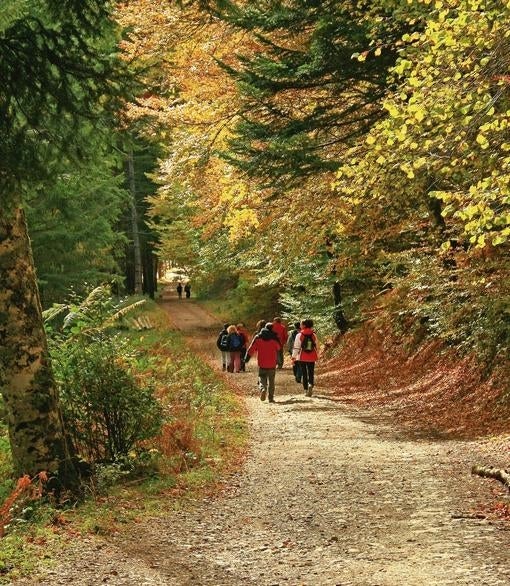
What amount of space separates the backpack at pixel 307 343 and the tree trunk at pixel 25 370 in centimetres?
1125

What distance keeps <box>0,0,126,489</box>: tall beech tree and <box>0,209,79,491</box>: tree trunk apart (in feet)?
0.03

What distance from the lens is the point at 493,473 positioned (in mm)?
9062

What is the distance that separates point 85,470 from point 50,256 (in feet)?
44.8

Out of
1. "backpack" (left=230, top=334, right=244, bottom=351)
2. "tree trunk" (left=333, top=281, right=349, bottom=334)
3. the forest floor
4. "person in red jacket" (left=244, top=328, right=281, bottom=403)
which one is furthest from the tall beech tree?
"tree trunk" (left=333, top=281, right=349, bottom=334)

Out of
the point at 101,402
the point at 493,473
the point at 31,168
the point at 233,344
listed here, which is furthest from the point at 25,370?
the point at 233,344

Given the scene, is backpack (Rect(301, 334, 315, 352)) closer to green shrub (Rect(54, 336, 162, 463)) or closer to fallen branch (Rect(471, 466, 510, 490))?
green shrub (Rect(54, 336, 162, 463))

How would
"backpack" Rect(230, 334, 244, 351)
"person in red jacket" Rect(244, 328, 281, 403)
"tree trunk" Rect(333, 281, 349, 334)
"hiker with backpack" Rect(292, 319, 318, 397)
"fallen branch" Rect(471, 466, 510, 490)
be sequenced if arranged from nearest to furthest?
1. "fallen branch" Rect(471, 466, 510, 490)
2. "person in red jacket" Rect(244, 328, 281, 403)
3. "hiker with backpack" Rect(292, 319, 318, 397)
4. "backpack" Rect(230, 334, 244, 351)
5. "tree trunk" Rect(333, 281, 349, 334)

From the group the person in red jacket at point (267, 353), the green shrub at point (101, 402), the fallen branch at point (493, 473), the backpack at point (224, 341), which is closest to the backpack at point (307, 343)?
the person in red jacket at point (267, 353)

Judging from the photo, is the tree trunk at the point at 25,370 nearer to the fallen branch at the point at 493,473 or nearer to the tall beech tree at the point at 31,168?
the tall beech tree at the point at 31,168

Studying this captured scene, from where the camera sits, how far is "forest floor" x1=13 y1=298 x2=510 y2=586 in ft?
20.1

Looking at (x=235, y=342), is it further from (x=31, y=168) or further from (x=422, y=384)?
(x=31, y=168)

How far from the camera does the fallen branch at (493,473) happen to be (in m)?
8.68

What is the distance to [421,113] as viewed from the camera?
7.46 meters

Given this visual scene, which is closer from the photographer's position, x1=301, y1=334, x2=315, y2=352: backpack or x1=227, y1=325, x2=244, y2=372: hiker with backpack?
x1=301, y1=334, x2=315, y2=352: backpack
